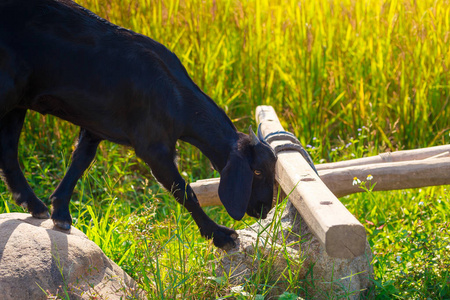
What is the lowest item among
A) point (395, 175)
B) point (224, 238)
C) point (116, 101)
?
point (224, 238)

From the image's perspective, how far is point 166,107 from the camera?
3.17 metres

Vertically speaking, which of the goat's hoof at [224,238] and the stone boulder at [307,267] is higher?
the goat's hoof at [224,238]

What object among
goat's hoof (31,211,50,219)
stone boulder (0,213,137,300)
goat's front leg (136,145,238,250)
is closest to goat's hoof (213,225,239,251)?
goat's front leg (136,145,238,250)

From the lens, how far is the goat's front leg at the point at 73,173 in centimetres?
327

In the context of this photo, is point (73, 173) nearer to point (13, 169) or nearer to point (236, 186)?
point (13, 169)

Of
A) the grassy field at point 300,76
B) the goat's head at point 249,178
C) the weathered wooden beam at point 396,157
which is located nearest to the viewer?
the goat's head at point 249,178

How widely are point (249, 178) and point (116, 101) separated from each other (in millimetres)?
835

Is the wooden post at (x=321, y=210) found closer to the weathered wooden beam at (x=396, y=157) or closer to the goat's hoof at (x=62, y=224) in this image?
the weathered wooden beam at (x=396, y=157)

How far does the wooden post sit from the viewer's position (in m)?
2.24

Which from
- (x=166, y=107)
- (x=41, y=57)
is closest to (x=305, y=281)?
(x=166, y=107)

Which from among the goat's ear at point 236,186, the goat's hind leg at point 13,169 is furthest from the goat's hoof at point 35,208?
the goat's ear at point 236,186

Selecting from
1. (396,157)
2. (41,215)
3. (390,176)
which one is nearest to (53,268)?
(41,215)

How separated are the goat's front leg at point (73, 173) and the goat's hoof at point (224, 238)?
0.83 m

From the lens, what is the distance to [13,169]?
132 inches
